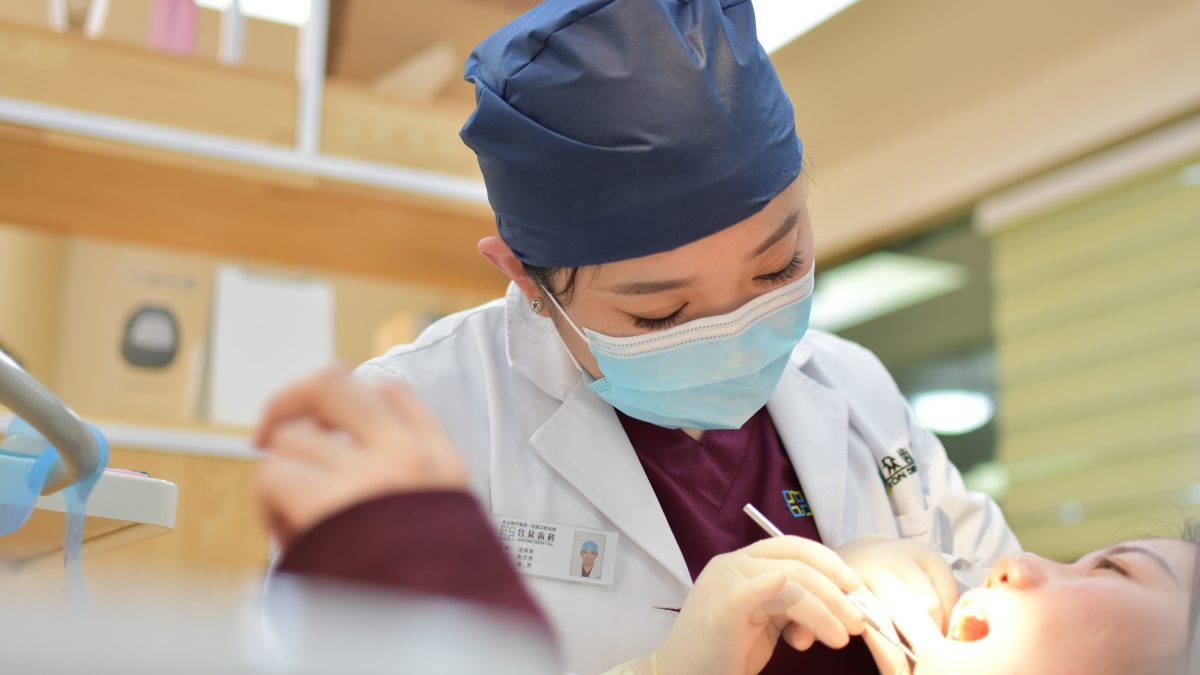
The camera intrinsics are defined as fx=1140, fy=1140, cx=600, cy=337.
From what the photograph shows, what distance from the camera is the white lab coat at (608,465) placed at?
130 cm

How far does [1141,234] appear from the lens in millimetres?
3930

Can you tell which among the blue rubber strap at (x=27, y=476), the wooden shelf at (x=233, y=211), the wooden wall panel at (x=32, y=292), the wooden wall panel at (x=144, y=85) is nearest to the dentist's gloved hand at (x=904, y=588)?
the blue rubber strap at (x=27, y=476)

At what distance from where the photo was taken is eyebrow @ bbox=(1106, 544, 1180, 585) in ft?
3.79

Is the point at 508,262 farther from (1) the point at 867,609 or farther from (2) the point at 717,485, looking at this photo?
(1) the point at 867,609

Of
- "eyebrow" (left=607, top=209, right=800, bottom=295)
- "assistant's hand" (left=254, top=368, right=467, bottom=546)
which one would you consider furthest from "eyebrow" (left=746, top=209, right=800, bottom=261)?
"assistant's hand" (left=254, top=368, right=467, bottom=546)

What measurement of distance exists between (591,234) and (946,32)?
9.89 ft

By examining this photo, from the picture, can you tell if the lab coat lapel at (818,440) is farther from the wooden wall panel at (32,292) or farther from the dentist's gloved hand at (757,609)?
the wooden wall panel at (32,292)

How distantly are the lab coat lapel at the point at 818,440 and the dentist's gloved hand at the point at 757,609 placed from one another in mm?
324

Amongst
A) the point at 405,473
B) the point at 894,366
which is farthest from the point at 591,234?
the point at 894,366

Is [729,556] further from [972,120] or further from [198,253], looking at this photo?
[972,120]

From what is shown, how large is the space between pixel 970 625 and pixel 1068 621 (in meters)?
0.09

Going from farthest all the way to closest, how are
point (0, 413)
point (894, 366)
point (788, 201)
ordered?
point (894, 366), point (0, 413), point (788, 201)

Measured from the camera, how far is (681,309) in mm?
1264

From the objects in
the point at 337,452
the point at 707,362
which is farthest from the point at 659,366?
the point at 337,452
